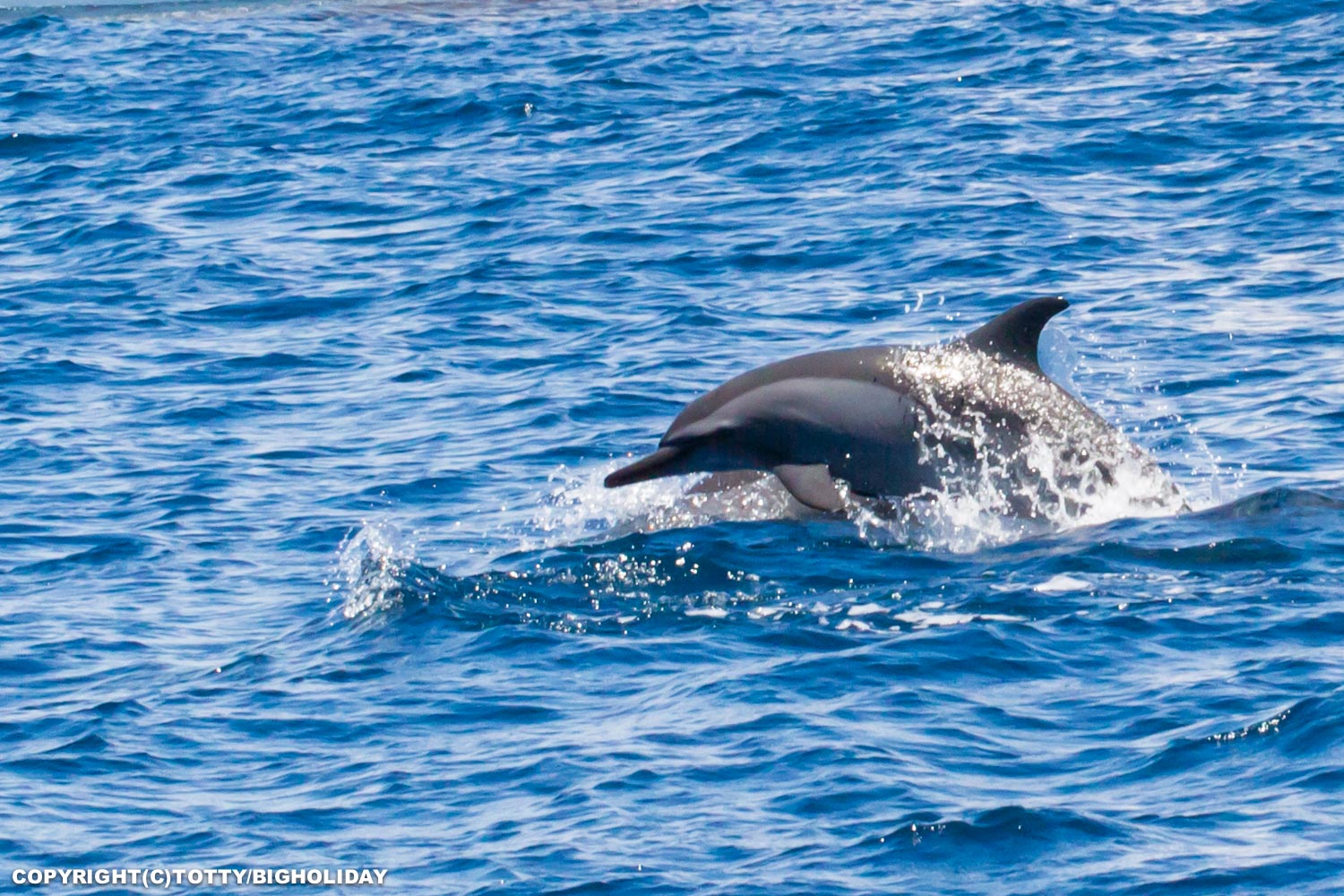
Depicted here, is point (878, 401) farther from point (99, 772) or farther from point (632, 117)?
point (632, 117)

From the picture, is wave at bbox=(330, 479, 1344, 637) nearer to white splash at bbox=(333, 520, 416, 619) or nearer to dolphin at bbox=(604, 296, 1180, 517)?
white splash at bbox=(333, 520, 416, 619)

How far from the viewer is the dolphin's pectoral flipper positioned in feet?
40.1

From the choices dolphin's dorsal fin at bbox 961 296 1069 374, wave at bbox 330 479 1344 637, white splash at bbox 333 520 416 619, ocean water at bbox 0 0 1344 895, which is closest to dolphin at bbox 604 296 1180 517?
dolphin's dorsal fin at bbox 961 296 1069 374

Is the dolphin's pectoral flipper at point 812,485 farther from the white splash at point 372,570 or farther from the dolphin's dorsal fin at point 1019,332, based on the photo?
the white splash at point 372,570

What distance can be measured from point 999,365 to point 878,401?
801 millimetres

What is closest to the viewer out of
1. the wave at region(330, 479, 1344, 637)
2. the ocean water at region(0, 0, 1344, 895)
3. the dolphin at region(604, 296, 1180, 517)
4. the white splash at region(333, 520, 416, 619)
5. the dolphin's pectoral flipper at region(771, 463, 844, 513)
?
the ocean water at region(0, 0, 1344, 895)

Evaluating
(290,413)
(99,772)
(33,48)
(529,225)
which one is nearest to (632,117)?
(529,225)

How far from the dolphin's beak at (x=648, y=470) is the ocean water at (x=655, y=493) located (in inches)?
15.1

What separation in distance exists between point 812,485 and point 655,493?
2.07m

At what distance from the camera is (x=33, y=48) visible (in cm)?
3847

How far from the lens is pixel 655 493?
1428 cm

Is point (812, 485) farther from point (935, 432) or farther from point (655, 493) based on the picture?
point (655, 493)

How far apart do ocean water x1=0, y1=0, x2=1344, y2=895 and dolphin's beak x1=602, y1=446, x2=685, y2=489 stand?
384 millimetres

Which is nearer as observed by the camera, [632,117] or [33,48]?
→ [632,117]
